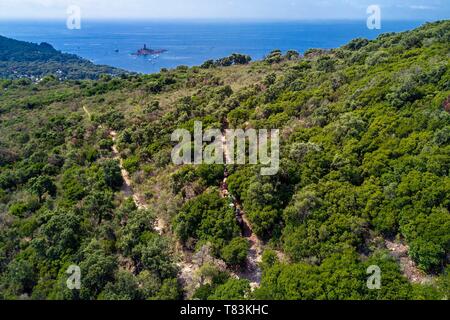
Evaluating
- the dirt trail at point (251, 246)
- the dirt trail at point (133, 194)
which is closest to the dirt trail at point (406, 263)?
the dirt trail at point (251, 246)

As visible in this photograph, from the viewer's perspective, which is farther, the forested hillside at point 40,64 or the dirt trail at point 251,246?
the forested hillside at point 40,64

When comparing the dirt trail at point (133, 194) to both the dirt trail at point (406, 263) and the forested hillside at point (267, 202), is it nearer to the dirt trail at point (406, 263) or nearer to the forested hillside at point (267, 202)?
the forested hillside at point (267, 202)

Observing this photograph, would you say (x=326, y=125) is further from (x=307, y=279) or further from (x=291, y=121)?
(x=307, y=279)

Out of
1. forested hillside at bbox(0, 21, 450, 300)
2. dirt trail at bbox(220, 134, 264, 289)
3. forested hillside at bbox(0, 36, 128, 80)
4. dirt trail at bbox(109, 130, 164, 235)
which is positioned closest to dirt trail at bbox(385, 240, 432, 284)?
forested hillside at bbox(0, 21, 450, 300)

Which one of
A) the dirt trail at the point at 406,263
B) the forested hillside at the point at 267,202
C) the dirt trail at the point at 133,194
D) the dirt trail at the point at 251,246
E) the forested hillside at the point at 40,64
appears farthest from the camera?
the forested hillside at the point at 40,64

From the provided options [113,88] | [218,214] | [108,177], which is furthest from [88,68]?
[218,214]

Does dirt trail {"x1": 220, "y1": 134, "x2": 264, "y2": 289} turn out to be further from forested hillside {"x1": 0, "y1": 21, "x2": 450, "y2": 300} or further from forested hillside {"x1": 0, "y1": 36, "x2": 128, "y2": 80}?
forested hillside {"x1": 0, "y1": 36, "x2": 128, "y2": 80}

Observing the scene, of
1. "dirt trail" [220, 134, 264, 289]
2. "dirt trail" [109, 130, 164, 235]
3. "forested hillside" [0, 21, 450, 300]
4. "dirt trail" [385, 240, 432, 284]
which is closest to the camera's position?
"dirt trail" [385, 240, 432, 284]
